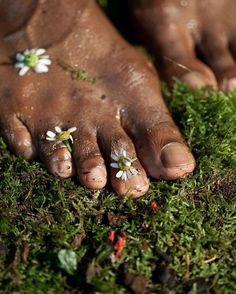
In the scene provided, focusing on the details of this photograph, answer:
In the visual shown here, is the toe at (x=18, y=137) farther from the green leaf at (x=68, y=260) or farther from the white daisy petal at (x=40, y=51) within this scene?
the green leaf at (x=68, y=260)

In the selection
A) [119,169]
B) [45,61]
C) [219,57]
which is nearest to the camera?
[119,169]

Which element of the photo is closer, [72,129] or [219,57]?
[72,129]

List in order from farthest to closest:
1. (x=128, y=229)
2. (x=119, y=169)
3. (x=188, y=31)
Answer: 1. (x=188, y=31)
2. (x=119, y=169)
3. (x=128, y=229)

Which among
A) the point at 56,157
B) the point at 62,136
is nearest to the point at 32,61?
the point at 62,136

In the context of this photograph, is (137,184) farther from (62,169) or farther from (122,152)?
(62,169)

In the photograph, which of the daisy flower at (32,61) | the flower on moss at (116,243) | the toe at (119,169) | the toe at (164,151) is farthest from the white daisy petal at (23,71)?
the flower on moss at (116,243)

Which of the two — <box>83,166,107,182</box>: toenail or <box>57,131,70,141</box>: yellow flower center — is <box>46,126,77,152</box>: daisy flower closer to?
<box>57,131,70,141</box>: yellow flower center
